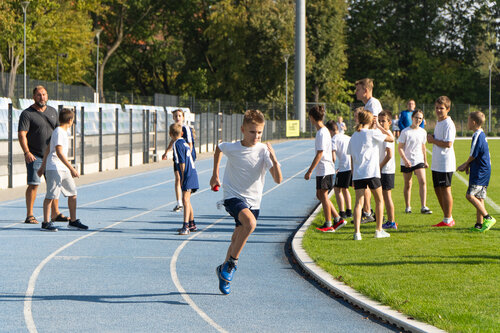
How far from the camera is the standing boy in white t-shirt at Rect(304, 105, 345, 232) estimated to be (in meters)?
10.3

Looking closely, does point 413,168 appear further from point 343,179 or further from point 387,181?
point 343,179

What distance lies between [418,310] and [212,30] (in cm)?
6453

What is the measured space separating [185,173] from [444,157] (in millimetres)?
3668

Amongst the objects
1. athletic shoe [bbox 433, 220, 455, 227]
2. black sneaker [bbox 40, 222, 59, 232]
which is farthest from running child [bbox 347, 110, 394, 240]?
black sneaker [bbox 40, 222, 59, 232]

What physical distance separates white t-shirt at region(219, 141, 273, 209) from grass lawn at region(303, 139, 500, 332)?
132 cm

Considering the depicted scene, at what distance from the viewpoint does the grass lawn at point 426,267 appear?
21.0 ft

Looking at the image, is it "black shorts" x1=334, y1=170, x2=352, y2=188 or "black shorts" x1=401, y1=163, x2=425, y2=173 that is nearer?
"black shorts" x1=334, y1=170, x2=352, y2=188

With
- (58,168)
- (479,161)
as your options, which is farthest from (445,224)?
(58,168)

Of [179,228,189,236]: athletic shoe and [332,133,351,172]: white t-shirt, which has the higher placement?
[332,133,351,172]: white t-shirt

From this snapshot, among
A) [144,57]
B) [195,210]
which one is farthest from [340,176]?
[144,57]

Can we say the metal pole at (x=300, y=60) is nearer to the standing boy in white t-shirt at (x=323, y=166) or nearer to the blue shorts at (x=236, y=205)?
the standing boy in white t-shirt at (x=323, y=166)

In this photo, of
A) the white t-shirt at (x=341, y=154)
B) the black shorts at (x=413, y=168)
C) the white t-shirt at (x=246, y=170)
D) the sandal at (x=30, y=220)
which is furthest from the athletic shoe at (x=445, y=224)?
the sandal at (x=30, y=220)

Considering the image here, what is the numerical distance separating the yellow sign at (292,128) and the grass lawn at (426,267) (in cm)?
4689

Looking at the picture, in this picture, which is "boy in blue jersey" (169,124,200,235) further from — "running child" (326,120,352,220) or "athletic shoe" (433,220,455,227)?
"athletic shoe" (433,220,455,227)
